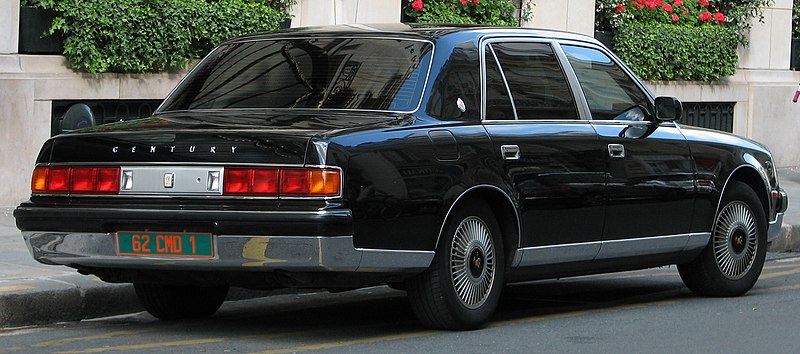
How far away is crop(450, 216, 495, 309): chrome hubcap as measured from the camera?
793 cm

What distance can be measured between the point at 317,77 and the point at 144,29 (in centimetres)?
657

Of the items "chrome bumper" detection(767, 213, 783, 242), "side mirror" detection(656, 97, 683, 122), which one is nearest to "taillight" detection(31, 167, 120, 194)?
"side mirror" detection(656, 97, 683, 122)

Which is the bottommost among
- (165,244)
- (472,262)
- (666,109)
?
(472,262)

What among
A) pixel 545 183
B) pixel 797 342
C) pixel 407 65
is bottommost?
pixel 797 342

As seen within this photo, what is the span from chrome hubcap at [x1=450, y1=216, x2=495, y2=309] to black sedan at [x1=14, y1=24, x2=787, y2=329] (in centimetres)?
1

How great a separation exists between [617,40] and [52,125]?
27.1 ft

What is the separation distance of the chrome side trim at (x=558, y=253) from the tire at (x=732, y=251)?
4.26 feet

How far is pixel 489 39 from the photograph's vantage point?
338 inches

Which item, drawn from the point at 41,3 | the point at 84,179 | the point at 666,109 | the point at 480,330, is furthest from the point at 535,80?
the point at 41,3

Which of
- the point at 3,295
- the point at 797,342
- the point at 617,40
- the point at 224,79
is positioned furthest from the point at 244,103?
the point at 617,40

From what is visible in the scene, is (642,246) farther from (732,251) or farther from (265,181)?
(265,181)

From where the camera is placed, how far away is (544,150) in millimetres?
8461

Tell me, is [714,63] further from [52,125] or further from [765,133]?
[52,125]

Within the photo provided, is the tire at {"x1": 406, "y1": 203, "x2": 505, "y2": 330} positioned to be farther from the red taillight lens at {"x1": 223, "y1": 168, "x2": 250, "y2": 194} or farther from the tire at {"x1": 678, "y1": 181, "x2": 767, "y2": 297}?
the tire at {"x1": 678, "y1": 181, "x2": 767, "y2": 297}
